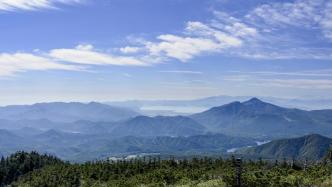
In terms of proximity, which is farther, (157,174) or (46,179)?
(46,179)

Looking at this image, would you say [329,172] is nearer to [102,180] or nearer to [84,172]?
[102,180]

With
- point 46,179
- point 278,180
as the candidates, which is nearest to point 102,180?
point 46,179

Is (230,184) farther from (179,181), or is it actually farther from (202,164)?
(202,164)

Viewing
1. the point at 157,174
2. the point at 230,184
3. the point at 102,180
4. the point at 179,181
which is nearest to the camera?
the point at 230,184

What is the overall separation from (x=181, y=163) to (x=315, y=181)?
294ft

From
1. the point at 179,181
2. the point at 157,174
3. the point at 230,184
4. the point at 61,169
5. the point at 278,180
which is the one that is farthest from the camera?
the point at 61,169

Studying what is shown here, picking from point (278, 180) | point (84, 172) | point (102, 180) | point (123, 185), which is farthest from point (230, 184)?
point (84, 172)

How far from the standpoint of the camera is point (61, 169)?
19812 cm

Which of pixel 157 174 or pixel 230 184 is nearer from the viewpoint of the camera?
pixel 230 184

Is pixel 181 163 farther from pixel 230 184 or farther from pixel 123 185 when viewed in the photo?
pixel 230 184

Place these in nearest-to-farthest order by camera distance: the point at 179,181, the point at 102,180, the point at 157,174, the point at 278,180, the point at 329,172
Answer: the point at 278,180, the point at 329,172, the point at 179,181, the point at 157,174, the point at 102,180

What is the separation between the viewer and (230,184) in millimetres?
98000

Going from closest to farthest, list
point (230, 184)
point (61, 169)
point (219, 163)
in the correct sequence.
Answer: point (230, 184) < point (219, 163) < point (61, 169)

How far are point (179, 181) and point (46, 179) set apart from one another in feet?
227
